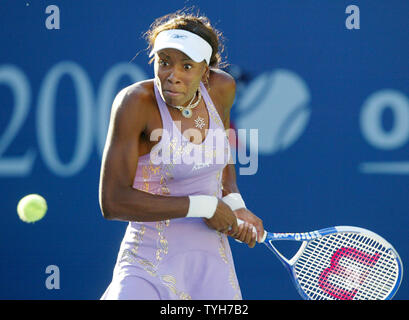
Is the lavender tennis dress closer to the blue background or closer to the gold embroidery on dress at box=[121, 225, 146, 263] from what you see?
the gold embroidery on dress at box=[121, 225, 146, 263]

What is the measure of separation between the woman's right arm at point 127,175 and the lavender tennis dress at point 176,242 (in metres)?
0.10

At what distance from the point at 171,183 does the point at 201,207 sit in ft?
0.54

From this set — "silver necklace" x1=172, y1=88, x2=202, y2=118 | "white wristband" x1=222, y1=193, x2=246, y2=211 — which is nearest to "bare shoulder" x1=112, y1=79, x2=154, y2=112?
"silver necklace" x1=172, y1=88, x2=202, y2=118

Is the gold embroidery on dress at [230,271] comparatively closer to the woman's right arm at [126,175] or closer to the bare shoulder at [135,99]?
the woman's right arm at [126,175]

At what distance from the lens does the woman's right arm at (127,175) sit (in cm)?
257

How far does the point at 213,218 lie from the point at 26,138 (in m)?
1.82

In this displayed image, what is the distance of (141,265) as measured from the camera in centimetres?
264

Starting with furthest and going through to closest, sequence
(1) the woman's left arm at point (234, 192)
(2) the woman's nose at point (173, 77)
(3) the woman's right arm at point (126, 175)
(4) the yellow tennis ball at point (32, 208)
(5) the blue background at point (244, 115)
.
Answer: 1. (5) the blue background at point (244, 115)
2. (4) the yellow tennis ball at point (32, 208)
3. (1) the woman's left arm at point (234, 192)
4. (2) the woman's nose at point (173, 77)
5. (3) the woman's right arm at point (126, 175)

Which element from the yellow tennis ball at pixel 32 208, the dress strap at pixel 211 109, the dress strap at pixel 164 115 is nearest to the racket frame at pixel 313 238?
the dress strap at pixel 211 109

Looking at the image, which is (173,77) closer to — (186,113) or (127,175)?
(186,113)

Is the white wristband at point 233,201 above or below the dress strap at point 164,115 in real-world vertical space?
below

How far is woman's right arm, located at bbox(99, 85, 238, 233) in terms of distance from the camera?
2570 mm

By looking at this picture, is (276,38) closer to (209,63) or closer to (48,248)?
(209,63)
